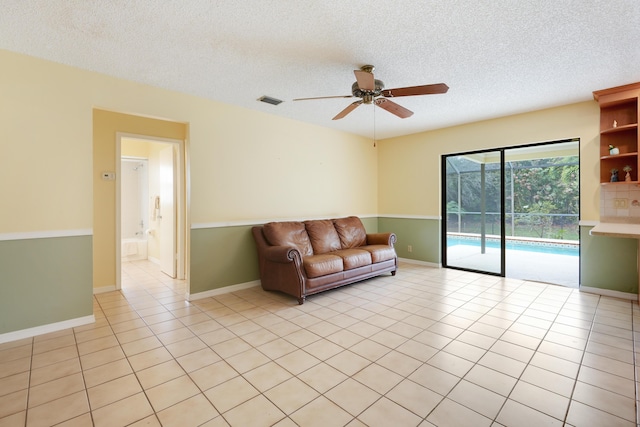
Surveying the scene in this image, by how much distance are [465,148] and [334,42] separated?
3527mm

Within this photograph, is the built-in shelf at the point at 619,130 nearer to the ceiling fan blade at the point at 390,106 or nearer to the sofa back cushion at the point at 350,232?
the ceiling fan blade at the point at 390,106

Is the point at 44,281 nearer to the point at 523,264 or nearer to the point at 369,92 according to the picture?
the point at 369,92

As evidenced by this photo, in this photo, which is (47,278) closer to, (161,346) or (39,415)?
(161,346)

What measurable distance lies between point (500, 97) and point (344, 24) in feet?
8.47

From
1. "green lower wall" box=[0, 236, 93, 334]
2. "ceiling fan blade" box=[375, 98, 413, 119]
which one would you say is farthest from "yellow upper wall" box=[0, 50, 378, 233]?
"ceiling fan blade" box=[375, 98, 413, 119]

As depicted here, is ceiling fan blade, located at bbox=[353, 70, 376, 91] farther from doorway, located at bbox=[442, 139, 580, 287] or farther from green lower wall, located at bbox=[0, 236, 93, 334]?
doorway, located at bbox=[442, 139, 580, 287]

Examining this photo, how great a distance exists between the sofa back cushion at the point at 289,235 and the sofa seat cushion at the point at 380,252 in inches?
36.5

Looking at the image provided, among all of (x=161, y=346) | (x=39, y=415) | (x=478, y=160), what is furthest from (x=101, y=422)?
(x=478, y=160)

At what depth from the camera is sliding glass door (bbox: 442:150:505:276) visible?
4867mm

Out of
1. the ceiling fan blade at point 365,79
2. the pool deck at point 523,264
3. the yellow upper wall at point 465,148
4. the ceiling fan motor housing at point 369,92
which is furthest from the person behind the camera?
the pool deck at point 523,264

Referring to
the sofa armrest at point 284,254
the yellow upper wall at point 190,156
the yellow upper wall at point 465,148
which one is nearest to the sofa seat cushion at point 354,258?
the sofa armrest at point 284,254

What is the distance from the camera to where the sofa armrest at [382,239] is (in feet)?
16.1

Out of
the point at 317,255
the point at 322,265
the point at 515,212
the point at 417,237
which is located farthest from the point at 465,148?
the point at 322,265

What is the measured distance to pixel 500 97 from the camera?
371 cm
